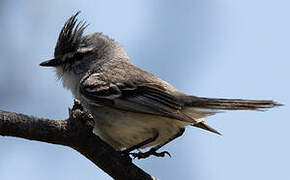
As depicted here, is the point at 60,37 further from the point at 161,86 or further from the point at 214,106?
the point at 214,106

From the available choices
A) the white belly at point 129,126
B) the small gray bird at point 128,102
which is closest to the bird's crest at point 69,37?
the small gray bird at point 128,102

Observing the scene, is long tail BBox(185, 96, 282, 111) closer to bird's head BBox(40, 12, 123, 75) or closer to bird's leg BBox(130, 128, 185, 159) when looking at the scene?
bird's leg BBox(130, 128, 185, 159)

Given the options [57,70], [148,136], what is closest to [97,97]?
[148,136]

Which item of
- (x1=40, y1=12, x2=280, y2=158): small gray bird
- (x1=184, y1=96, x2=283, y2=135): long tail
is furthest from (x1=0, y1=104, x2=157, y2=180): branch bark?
(x1=184, y1=96, x2=283, y2=135): long tail

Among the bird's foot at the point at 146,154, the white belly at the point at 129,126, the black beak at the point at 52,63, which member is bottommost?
the bird's foot at the point at 146,154

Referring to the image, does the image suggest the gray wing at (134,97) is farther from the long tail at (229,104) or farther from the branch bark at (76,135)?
the branch bark at (76,135)

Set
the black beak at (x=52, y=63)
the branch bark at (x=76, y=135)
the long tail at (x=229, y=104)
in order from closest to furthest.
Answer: the branch bark at (x=76, y=135), the long tail at (x=229, y=104), the black beak at (x=52, y=63)
